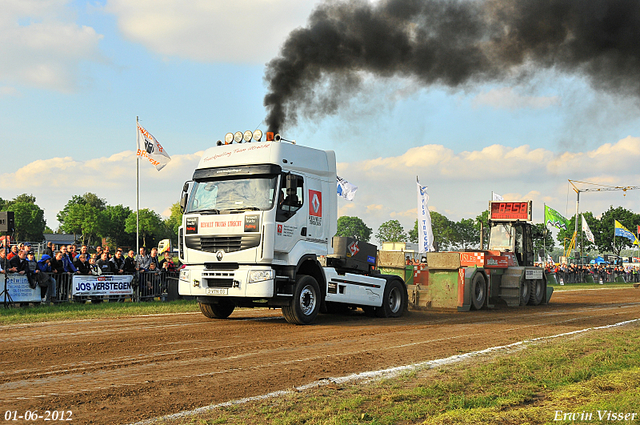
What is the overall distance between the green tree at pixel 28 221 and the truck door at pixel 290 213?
99.4m

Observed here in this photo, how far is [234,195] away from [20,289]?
8219mm

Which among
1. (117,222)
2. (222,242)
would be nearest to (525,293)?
(222,242)

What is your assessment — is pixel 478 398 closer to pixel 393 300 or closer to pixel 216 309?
pixel 216 309

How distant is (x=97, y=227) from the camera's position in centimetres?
9662

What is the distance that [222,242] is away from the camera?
11.2m

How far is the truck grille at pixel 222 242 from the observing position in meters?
10.9

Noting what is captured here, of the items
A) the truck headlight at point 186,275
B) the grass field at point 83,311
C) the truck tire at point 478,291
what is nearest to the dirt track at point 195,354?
the truck headlight at point 186,275

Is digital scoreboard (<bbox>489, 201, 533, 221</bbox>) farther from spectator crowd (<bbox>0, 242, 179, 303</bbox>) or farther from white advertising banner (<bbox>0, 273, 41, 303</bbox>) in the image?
white advertising banner (<bbox>0, 273, 41, 303</bbox>)

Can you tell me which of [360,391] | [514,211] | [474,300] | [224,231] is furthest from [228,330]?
[514,211]

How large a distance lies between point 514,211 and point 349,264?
390 inches

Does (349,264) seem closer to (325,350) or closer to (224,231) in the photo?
(224,231)

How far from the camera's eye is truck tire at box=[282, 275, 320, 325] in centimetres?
1147

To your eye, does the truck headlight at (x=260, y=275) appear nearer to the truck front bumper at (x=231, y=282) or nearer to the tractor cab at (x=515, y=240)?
the truck front bumper at (x=231, y=282)

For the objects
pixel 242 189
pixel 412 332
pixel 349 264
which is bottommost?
pixel 412 332
